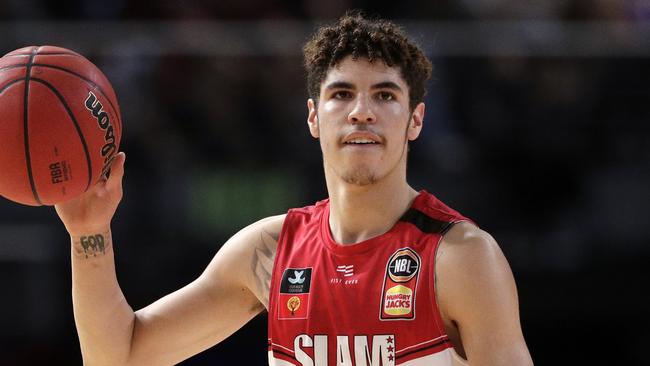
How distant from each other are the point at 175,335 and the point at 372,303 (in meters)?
1.01

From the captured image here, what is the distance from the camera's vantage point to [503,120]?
7773mm

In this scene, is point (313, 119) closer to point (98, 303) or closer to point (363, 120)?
point (363, 120)

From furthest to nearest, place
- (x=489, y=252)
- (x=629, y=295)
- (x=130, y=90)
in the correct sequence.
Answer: (x=130, y=90)
(x=629, y=295)
(x=489, y=252)

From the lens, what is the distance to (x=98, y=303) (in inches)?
183

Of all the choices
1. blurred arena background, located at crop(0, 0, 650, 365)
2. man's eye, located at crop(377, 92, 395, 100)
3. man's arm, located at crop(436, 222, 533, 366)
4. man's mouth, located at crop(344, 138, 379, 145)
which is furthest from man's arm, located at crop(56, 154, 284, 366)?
blurred arena background, located at crop(0, 0, 650, 365)

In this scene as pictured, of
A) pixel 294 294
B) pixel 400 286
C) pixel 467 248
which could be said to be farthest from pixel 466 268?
pixel 294 294

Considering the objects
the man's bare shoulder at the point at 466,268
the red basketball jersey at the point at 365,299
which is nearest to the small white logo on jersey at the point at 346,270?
the red basketball jersey at the point at 365,299

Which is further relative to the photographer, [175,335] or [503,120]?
[503,120]

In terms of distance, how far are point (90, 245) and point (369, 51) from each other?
4.76 ft

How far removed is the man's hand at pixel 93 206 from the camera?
179 inches

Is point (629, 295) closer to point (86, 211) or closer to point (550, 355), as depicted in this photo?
point (550, 355)

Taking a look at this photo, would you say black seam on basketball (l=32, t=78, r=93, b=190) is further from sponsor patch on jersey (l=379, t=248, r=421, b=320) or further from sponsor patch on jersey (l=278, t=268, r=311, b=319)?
sponsor patch on jersey (l=379, t=248, r=421, b=320)

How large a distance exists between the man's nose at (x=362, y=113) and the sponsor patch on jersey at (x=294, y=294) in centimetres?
69

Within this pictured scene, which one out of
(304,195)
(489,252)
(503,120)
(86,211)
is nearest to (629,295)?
(503,120)
